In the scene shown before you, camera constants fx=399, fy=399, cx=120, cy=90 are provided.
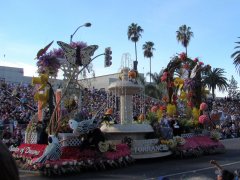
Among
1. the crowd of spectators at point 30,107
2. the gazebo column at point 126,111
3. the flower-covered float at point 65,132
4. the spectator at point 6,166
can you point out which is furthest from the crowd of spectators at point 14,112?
the spectator at point 6,166

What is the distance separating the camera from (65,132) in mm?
14273

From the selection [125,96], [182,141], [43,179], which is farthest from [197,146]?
[43,179]

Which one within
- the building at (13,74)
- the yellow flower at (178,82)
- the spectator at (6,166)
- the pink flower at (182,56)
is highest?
the building at (13,74)

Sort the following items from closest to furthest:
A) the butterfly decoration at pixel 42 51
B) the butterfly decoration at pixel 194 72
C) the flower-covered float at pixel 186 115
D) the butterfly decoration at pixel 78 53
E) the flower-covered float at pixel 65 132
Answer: the flower-covered float at pixel 65 132
the butterfly decoration at pixel 42 51
the butterfly decoration at pixel 78 53
the flower-covered float at pixel 186 115
the butterfly decoration at pixel 194 72

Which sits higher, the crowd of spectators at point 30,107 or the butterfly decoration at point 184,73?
the butterfly decoration at point 184,73

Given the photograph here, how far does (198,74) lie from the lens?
807 inches

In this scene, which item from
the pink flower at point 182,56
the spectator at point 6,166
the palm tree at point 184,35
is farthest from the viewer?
the palm tree at point 184,35

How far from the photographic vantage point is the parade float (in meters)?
13.2

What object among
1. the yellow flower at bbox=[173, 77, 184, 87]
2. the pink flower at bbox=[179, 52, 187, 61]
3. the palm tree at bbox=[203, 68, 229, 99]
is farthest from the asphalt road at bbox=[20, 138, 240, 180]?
the palm tree at bbox=[203, 68, 229, 99]

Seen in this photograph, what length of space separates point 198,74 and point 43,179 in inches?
447

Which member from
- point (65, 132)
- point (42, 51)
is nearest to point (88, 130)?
point (65, 132)

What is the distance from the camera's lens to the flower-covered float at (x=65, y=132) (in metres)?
12.7

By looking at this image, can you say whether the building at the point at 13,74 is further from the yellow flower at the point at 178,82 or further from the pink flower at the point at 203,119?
the pink flower at the point at 203,119

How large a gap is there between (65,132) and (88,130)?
1.06 metres
